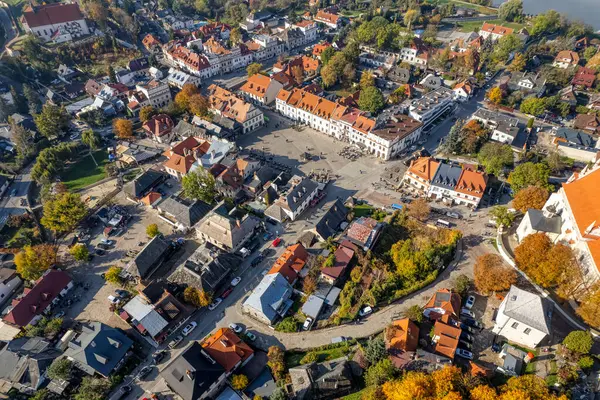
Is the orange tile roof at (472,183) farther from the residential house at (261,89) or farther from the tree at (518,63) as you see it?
the tree at (518,63)

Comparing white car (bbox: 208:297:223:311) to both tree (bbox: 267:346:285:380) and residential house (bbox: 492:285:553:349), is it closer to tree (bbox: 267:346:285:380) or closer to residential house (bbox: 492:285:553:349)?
tree (bbox: 267:346:285:380)

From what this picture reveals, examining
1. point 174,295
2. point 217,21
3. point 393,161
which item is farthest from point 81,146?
point 217,21

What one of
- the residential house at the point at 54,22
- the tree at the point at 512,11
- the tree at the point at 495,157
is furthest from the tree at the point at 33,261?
the tree at the point at 512,11

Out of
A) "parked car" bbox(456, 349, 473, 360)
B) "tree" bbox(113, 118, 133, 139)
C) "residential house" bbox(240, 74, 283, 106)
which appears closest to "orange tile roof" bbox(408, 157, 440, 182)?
"parked car" bbox(456, 349, 473, 360)

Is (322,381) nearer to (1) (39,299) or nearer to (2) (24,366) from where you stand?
(2) (24,366)

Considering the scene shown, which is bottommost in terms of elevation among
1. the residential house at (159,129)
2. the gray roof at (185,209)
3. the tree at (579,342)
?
the gray roof at (185,209)

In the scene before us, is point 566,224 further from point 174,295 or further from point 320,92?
point 320,92

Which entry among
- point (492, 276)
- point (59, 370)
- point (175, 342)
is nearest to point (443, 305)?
point (492, 276)
